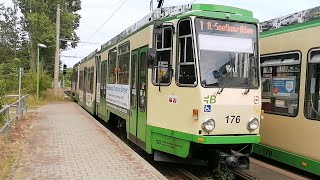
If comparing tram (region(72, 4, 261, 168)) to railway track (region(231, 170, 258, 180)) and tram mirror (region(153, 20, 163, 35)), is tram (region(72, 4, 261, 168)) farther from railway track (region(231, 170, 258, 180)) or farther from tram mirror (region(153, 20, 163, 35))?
railway track (region(231, 170, 258, 180))

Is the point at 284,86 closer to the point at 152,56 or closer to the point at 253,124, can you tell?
the point at 253,124

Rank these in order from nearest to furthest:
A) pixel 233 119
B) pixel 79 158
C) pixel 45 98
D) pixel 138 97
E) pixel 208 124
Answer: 1. pixel 208 124
2. pixel 233 119
3. pixel 79 158
4. pixel 138 97
5. pixel 45 98

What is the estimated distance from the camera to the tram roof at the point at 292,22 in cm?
823

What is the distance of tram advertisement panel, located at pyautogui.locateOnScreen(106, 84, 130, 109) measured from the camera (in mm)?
10828

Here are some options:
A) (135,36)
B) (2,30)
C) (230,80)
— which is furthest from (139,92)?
(2,30)

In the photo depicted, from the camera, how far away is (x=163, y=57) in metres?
8.38

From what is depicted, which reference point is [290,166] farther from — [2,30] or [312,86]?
[2,30]

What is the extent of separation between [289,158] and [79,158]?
445 centimetres

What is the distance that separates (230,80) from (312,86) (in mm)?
1674

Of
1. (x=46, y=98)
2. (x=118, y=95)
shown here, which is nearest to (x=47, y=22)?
(x=46, y=98)

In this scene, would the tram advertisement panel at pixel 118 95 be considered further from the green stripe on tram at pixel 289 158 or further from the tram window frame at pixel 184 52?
the green stripe on tram at pixel 289 158

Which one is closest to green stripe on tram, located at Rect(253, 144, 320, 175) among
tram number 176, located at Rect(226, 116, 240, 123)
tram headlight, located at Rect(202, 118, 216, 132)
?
tram number 176, located at Rect(226, 116, 240, 123)

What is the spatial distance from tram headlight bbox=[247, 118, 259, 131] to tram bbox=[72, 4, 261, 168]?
2 centimetres

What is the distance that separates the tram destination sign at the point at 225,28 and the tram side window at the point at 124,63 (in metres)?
3.53
